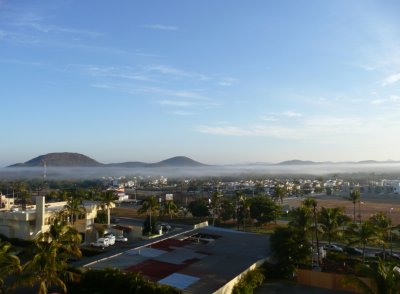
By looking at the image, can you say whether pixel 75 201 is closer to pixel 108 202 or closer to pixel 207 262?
A: pixel 108 202

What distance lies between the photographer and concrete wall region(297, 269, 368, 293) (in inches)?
972

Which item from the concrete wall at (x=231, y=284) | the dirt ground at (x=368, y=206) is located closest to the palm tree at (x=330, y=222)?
the concrete wall at (x=231, y=284)

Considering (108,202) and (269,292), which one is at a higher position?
(108,202)

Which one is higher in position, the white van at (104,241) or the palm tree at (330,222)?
the palm tree at (330,222)

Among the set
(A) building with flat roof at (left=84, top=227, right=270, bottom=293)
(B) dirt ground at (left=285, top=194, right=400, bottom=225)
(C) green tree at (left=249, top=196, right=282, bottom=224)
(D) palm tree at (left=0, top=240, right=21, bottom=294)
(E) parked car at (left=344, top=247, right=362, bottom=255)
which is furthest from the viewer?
(B) dirt ground at (left=285, top=194, right=400, bottom=225)

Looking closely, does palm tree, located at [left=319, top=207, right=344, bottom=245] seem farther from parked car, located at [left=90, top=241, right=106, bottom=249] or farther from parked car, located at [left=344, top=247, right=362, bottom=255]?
parked car, located at [left=90, top=241, right=106, bottom=249]

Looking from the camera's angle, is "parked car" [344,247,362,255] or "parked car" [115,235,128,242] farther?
"parked car" [115,235,128,242]

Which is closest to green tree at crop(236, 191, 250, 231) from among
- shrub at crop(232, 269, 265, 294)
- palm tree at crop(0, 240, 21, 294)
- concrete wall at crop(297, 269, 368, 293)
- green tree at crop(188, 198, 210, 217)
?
green tree at crop(188, 198, 210, 217)

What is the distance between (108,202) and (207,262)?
21.5 metres

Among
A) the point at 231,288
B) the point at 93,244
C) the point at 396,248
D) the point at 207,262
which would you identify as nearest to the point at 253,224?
the point at 396,248

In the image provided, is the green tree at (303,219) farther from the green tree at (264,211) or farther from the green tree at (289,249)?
the green tree at (264,211)

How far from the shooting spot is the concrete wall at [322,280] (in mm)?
24689

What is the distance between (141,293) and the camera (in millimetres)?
19734

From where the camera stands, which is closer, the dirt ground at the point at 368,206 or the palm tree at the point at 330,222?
the palm tree at the point at 330,222
